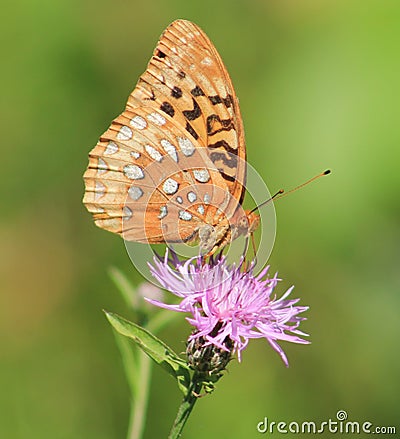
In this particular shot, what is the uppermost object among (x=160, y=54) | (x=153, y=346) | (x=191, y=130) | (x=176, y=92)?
(x=160, y=54)

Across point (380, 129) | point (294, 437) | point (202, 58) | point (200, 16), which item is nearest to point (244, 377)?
point (294, 437)

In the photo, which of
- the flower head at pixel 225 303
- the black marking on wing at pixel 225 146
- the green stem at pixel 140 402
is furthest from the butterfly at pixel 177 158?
the green stem at pixel 140 402

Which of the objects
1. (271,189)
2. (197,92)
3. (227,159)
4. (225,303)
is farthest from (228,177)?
(271,189)

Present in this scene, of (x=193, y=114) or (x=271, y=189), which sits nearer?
(x=193, y=114)

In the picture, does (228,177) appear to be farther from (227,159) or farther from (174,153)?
(174,153)

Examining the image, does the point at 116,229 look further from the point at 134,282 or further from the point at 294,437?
the point at 294,437

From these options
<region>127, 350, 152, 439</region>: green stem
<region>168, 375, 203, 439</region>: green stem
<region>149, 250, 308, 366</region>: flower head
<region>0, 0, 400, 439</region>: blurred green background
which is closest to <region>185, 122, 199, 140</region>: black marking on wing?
<region>149, 250, 308, 366</region>: flower head
